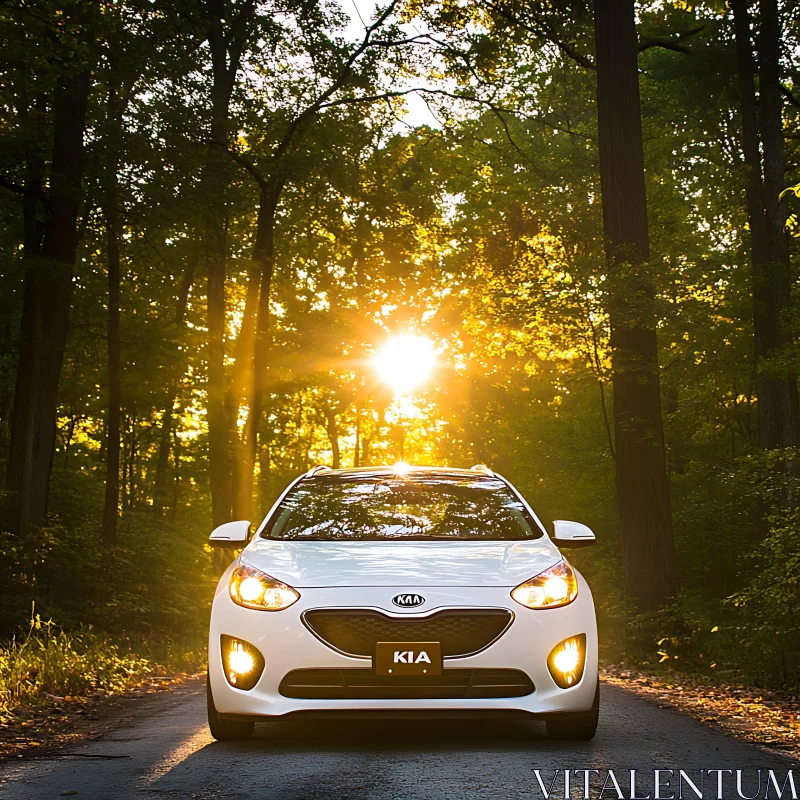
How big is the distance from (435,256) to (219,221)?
1563 cm

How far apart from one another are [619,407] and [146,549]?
40.3ft

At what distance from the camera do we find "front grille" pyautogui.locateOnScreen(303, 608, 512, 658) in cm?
595

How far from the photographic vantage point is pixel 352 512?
7.44 m

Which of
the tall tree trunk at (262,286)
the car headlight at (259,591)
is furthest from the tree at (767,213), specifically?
the car headlight at (259,591)

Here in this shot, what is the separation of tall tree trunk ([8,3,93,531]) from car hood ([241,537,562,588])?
11.4 m

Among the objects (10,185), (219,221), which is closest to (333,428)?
(219,221)

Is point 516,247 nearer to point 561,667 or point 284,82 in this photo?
point 284,82

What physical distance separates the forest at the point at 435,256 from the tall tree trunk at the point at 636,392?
0.14 ft

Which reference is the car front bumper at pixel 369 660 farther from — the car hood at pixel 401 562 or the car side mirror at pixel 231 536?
the car side mirror at pixel 231 536

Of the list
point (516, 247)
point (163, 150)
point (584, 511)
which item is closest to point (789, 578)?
point (163, 150)

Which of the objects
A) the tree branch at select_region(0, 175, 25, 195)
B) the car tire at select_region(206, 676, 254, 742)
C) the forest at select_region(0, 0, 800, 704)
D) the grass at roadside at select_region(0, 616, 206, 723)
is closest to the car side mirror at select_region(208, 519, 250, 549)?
the car tire at select_region(206, 676, 254, 742)

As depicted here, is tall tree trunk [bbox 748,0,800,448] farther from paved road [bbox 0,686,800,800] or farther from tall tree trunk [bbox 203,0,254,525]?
paved road [bbox 0,686,800,800]

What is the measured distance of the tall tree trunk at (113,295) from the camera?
1834 centimetres

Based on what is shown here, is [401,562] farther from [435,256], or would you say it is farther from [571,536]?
[435,256]
